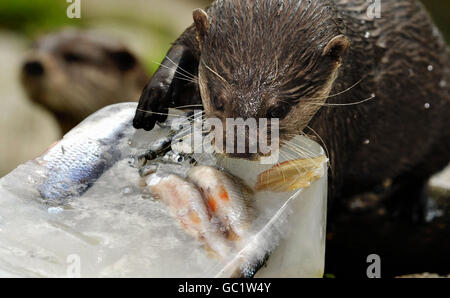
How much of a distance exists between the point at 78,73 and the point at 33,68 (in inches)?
11.0

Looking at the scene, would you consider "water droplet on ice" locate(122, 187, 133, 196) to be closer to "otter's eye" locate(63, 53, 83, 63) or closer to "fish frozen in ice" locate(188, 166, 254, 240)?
"fish frozen in ice" locate(188, 166, 254, 240)

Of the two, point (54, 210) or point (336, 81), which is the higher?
point (336, 81)

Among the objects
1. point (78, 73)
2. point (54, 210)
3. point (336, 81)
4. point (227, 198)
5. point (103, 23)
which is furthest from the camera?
point (103, 23)

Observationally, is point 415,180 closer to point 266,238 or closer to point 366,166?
point 366,166

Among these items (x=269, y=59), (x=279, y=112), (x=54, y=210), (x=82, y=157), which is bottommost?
(x=54, y=210)

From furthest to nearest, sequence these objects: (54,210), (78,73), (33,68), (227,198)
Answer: (78,73)
(33,68)
(54,210)
(227,198)

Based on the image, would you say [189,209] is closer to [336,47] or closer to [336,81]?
[336,47]

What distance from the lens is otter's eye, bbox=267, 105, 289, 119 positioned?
1986mm

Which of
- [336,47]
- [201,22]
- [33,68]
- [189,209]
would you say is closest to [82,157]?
[189,209]

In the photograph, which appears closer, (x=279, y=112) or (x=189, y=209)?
(x=189, y=209)

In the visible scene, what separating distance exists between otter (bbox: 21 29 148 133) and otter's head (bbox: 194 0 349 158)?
2.29 metres

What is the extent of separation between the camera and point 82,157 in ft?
6.99

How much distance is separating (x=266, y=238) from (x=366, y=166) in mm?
1395

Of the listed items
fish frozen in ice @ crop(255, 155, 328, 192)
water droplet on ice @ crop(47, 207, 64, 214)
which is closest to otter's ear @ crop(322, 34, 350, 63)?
fish frozen in ice @ crop(255, 155, 328, 192)
